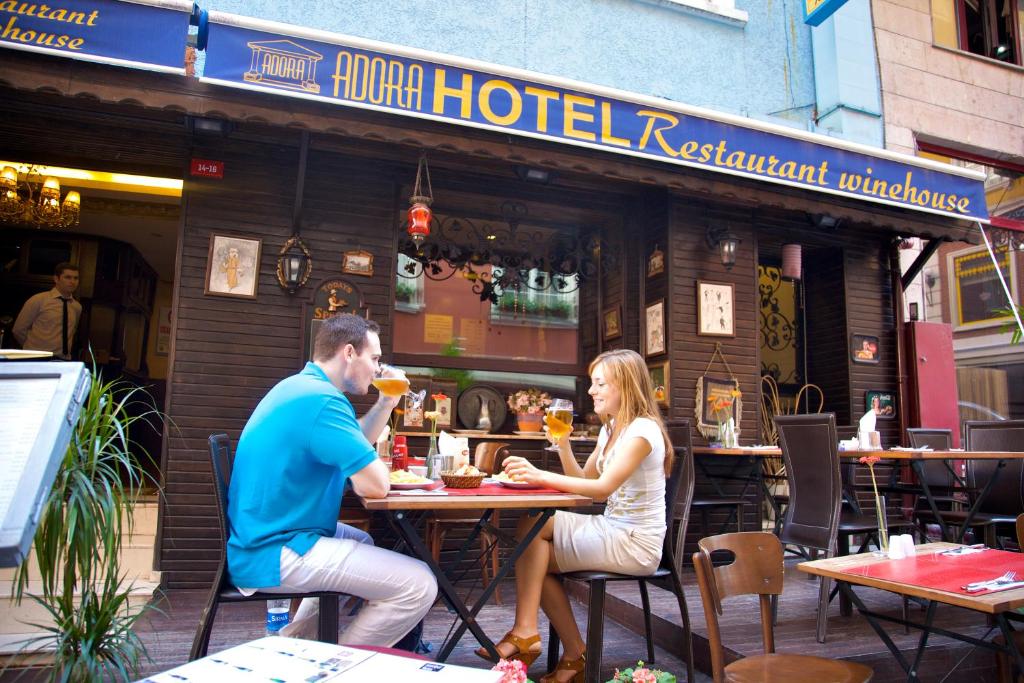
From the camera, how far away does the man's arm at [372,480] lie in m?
2.35

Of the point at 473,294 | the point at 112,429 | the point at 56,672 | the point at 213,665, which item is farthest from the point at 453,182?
the point at 213,665

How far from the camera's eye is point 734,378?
6.51 metres

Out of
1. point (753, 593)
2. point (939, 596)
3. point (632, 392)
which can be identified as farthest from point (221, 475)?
point (939, 596)

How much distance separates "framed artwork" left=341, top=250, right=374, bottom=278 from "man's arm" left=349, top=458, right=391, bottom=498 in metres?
3.49

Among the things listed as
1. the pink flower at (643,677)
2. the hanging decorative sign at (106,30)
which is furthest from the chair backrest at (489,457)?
the pink flower at (643,677)

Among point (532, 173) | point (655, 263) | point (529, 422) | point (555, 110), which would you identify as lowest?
point (529, 422)

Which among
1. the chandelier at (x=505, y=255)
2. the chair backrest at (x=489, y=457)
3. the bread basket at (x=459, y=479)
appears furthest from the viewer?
the chandelier at (x=505, y=255)

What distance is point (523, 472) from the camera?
281cm

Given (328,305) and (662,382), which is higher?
(328,305)

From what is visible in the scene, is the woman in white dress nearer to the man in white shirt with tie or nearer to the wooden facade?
the wooden facade

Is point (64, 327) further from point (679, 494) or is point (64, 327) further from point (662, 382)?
point (679, 494)

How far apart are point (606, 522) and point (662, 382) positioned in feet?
11.5

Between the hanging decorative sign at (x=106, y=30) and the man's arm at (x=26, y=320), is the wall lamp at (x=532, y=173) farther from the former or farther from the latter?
the man's arm at (x=26, y=320)

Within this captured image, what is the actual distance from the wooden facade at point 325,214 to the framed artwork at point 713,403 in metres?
0.11
